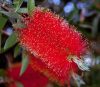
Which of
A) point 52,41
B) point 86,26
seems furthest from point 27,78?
point 52,41

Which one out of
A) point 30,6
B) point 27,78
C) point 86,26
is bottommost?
point 27,78

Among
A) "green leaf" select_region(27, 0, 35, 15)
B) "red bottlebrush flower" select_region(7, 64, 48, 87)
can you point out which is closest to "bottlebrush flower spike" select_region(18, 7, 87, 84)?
"green leaf" select_region(27, 0, 35, 15)

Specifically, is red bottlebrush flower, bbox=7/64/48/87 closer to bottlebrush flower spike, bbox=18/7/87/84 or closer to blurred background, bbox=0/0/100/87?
blurred background, bbox=0/0/100/87

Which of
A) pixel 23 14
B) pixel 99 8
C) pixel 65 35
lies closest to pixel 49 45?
pixel 65 35

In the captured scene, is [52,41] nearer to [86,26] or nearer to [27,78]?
[27,78]

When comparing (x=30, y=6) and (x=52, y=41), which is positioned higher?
(x=30, y=6)
